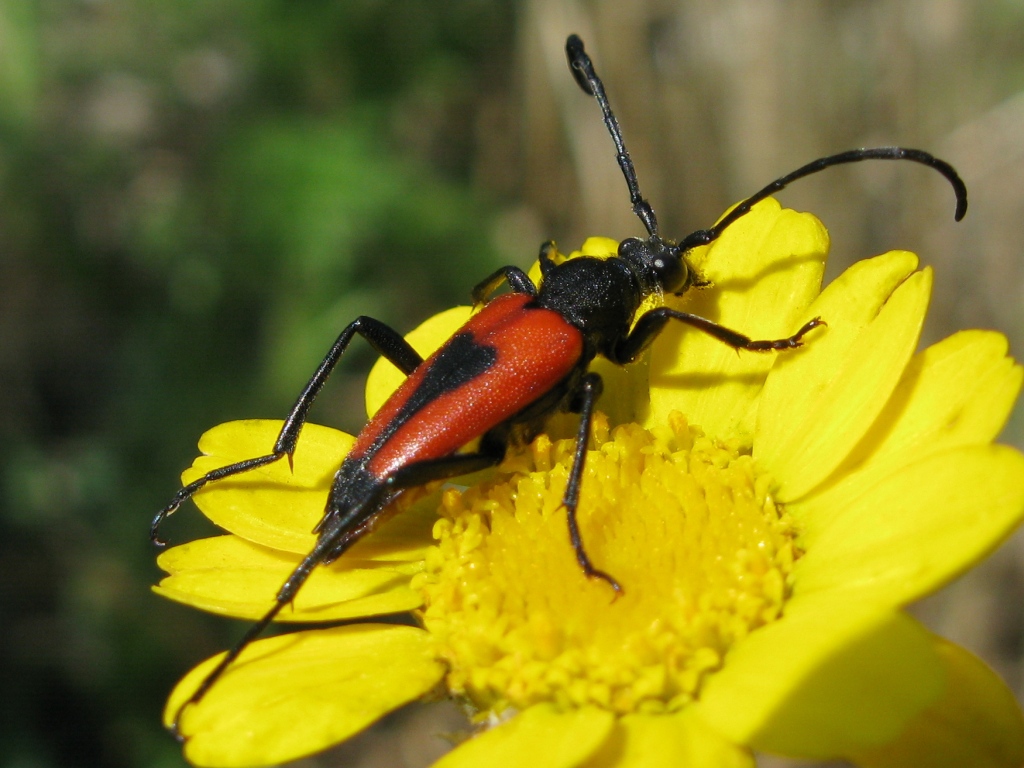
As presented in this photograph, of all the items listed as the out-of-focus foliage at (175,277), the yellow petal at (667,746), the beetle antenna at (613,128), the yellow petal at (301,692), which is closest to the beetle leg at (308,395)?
the yellow petal at (301,692)

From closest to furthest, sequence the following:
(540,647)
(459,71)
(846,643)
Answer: (846,643) → (540,647) → (459,71)

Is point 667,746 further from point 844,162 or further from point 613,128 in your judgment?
point 613,128

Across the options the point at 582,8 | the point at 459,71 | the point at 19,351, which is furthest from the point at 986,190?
the point at 19,351

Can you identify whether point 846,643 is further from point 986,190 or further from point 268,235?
point 986,190

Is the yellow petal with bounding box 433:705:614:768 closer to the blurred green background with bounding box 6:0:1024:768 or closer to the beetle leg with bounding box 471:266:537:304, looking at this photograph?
the beetle leg with bounding box 471:266:537:304

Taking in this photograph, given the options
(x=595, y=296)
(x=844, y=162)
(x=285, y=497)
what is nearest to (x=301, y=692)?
(x=285, y=497)
